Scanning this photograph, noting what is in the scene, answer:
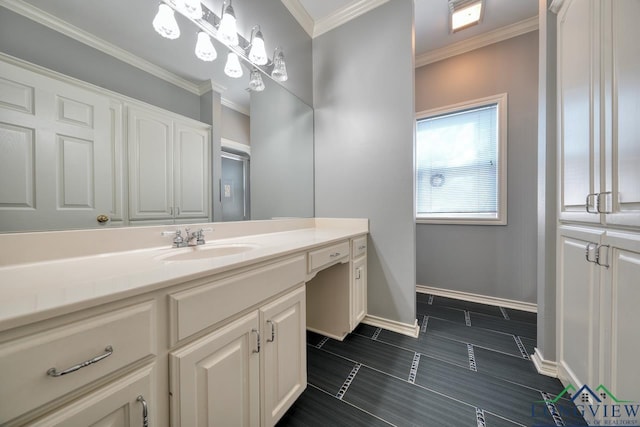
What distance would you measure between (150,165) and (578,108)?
77.0 inches

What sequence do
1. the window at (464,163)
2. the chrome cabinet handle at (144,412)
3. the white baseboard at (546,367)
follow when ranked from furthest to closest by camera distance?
1. the window at (464,163)
2. the white baseboard at (546,367)
3. the chrome cabinet handle at (144,412)

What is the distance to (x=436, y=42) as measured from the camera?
2.33 metres

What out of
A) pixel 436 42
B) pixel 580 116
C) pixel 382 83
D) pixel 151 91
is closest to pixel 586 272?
pixel 580 116

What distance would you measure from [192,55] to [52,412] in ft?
4.85

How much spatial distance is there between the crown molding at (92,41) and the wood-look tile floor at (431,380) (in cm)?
173

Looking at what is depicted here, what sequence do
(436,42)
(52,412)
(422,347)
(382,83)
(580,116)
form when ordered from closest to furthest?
(52,412)
(580,116)
(422,347)
(382,83)
(436,42)

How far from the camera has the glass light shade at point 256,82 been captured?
5.06ft

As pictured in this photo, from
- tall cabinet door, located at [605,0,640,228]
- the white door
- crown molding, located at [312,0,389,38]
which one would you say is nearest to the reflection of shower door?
the white door

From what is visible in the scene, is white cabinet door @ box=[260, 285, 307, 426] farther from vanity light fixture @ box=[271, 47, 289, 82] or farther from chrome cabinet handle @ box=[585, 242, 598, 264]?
vanity light fixture @ box=[271, 47, 289, 82]

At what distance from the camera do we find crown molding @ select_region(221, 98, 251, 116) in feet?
4.55

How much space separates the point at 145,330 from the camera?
0.53 m

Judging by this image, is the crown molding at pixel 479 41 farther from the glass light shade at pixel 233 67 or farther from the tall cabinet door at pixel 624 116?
the glass light shade at pixel 233 67

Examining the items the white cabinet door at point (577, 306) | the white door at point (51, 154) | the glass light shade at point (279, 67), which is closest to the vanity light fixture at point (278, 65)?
the glass light shade at point (279, 67)

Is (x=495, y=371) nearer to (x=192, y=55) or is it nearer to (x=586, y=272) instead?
(x=586, y=272)
